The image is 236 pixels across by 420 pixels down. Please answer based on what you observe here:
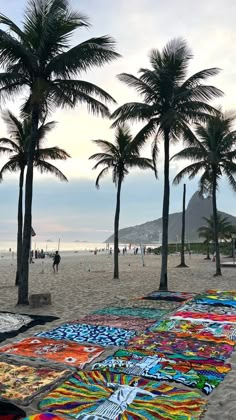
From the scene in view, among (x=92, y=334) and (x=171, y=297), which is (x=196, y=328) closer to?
(x=92, y=334)

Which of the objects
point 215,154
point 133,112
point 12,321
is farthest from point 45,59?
point 215,154

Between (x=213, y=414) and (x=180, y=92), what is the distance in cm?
1300

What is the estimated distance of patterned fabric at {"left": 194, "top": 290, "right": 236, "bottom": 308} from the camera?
11477 mm

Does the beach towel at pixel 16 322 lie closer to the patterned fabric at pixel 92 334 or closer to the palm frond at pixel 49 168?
the patterned fabric at pixel 92 334

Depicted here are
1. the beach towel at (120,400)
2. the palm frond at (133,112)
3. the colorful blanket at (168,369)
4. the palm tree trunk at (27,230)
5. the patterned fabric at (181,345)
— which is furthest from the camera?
the palm frond at (133,112)

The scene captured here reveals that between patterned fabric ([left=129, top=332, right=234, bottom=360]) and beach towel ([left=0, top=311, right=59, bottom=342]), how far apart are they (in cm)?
266

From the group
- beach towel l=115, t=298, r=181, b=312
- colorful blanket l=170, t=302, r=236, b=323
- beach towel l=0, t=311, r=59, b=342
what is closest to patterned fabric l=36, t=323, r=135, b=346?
beach towel l=0, t=311, r=59, b=342

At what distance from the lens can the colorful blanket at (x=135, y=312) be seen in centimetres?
976

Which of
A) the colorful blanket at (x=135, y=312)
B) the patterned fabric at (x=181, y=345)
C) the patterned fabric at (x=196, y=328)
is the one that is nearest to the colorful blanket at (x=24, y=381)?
the patterned fabric at (x=181, y=345)

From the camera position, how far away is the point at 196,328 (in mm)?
8422

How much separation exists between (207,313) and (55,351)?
16.3ft

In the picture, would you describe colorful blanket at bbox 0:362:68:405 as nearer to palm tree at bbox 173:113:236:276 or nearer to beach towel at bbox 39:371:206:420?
beach towel at bbox 39:371:206:420

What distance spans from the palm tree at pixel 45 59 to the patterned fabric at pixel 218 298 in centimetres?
580

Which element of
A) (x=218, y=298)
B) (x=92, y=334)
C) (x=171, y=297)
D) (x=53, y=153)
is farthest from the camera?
(x=53, y=153)
